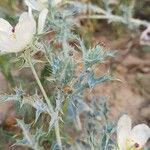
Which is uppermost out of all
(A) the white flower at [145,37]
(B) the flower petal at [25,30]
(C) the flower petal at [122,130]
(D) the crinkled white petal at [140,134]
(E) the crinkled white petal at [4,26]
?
(B) the flower petal at [25,30]

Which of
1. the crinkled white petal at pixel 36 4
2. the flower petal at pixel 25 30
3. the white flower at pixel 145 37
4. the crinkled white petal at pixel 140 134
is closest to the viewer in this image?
the flower petal at pixel 25 30

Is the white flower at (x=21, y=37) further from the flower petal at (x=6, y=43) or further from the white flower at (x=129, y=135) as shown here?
the white flower at (x=129, y=135)

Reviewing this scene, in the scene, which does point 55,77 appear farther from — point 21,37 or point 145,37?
point 145,37

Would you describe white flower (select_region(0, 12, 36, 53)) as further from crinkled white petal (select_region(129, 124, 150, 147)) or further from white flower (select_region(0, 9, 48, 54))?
crinkled white petal (select_region(129, 124, 150, 147))

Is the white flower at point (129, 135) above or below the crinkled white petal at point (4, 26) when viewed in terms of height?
below

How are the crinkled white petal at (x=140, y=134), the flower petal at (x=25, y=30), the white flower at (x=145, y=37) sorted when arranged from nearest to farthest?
the flower petal at (x=25, y=30)
the crinkled white petal at (x=140, y=134)
the white flower at (x=145, y=37)

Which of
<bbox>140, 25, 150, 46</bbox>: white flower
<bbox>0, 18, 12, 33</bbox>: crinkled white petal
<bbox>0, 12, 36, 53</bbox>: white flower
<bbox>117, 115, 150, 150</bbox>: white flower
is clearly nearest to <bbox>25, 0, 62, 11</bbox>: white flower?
<bbox>0, 18, 12, 33</bbox>: crinkled white petal

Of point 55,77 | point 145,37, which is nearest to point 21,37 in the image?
point 55,77

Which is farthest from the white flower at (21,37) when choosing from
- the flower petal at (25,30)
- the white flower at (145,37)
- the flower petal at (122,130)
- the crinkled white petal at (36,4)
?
the white flower at (145,37)

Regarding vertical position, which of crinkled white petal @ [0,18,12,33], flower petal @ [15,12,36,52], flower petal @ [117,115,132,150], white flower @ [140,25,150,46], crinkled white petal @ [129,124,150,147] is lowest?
white flower @ [140,25,150,46]

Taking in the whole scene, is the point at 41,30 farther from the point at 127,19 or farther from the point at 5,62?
the point at 127,19
